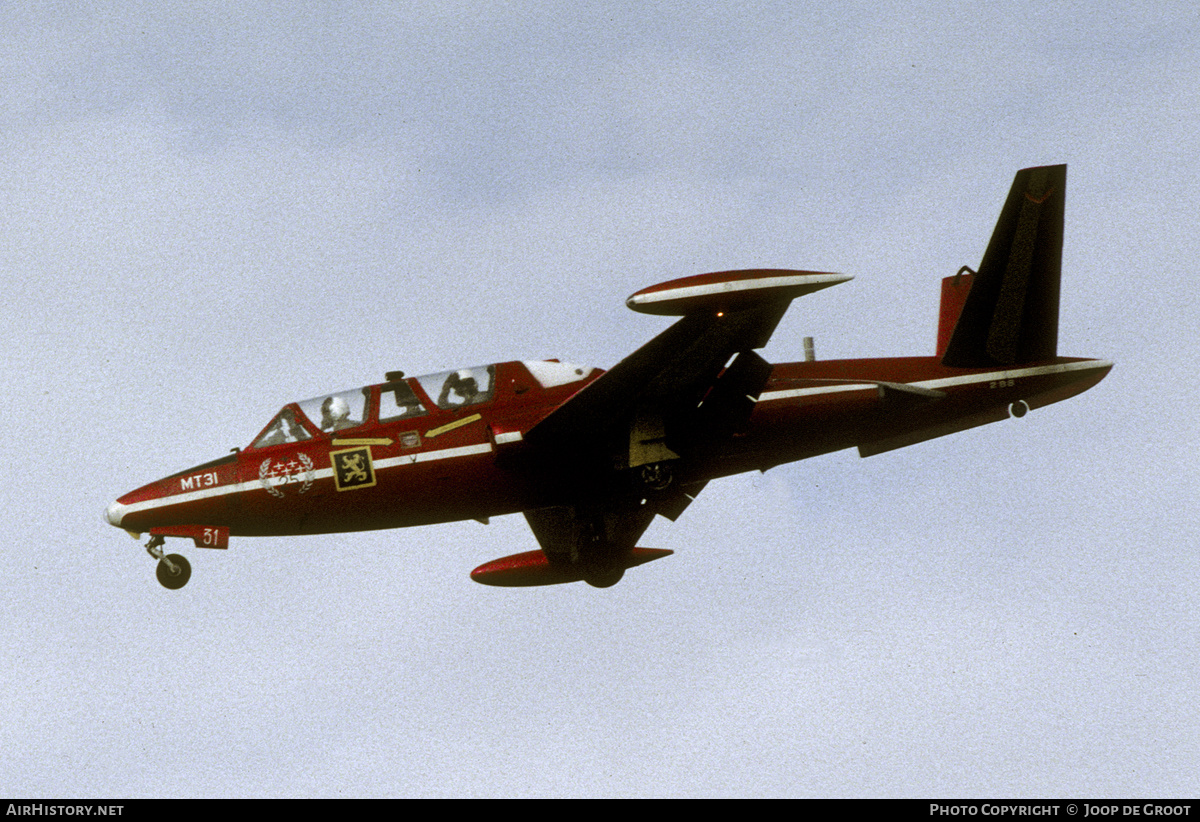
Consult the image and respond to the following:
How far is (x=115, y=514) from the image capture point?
21594 millimetres

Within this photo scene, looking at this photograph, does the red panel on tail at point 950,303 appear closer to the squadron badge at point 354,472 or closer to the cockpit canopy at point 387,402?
the cockpit canopy at point 387,402

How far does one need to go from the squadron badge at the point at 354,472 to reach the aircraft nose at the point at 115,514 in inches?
140

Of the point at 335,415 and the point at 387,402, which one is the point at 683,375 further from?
the point at 335,415

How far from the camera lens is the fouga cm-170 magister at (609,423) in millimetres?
21281

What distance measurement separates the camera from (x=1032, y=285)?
74.8 ft

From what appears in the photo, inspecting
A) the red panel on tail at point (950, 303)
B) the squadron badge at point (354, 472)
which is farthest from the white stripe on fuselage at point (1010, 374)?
the squadron badge at point (354, 472)

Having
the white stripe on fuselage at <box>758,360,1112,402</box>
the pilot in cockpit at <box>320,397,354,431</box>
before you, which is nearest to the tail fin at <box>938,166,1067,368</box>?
the white stripe on fuselage at <box>758,360,1112,402</box>

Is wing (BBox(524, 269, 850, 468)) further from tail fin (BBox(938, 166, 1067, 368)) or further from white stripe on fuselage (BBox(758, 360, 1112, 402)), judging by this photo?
tail fin (BBox(938, 166, 1067, 368))

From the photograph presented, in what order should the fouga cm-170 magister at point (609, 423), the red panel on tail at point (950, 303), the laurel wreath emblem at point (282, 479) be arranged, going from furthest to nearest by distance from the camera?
1. the red panel on tail at point (950, 303)
2. the laurel wreath emblem at point (282, 479)
3. the fouga cm-170 magister at point (609, 423)

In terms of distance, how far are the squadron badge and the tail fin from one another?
32.5 feet

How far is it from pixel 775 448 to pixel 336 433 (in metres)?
7.24

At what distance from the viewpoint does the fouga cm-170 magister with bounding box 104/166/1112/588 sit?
21.3m
